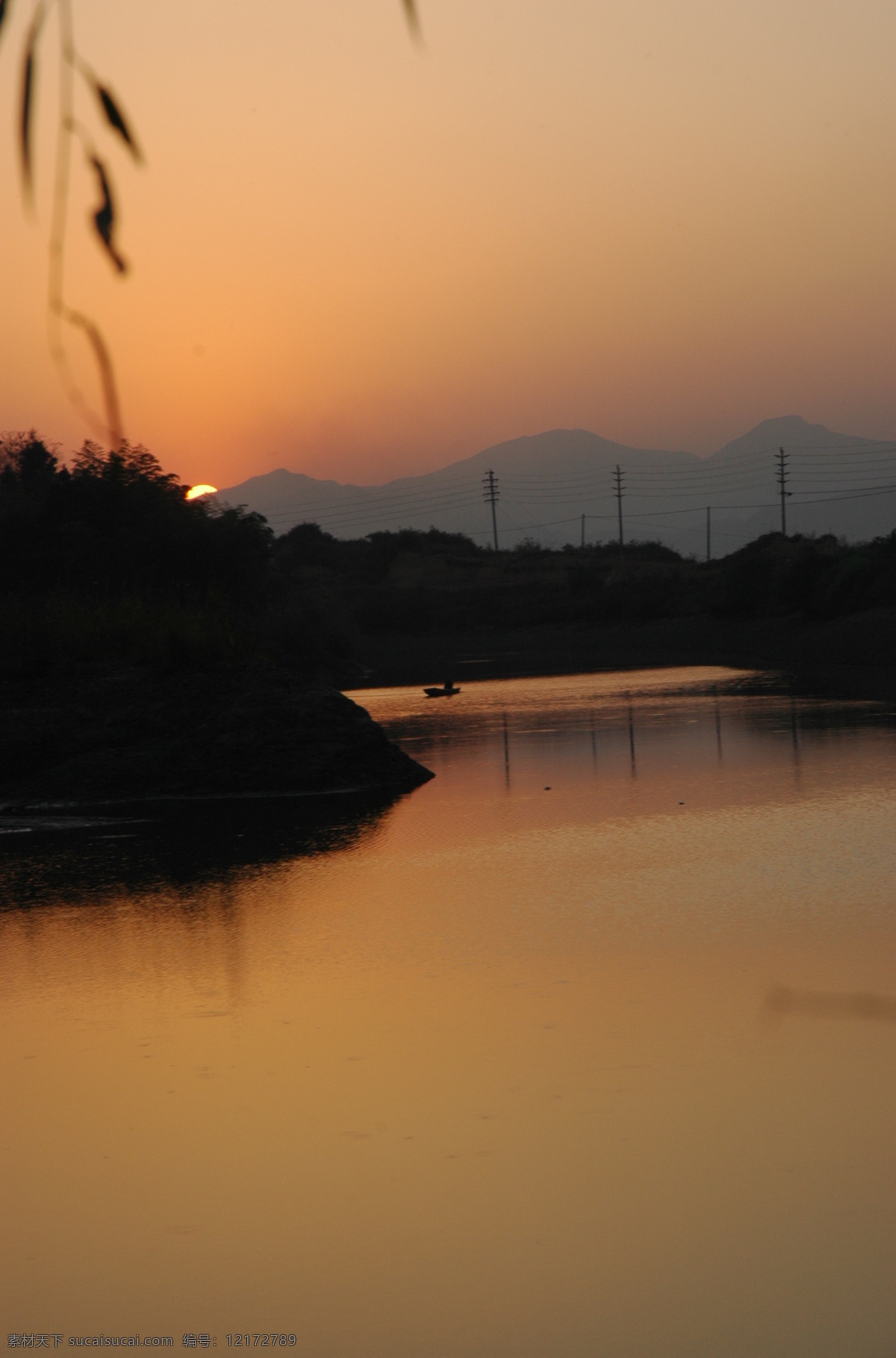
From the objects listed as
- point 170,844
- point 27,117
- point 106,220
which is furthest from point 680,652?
point 27,117

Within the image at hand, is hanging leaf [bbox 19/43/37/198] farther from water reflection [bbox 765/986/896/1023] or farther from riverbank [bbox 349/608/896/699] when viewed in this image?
riverbank [bbox 349/608/896/699]

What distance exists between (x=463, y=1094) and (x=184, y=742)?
9604 mm

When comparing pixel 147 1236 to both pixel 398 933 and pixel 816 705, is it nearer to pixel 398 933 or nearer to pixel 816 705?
pixel 398 933

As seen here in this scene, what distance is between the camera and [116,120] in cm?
221

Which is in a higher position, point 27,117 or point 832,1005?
point 27,117

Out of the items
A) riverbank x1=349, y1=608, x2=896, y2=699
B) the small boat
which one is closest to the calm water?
riverbank x1=349, y1=608, x2=896, y2=699

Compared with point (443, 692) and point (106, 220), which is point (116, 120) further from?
point (443, 692)

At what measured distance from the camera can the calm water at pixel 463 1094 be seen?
13.3 feet

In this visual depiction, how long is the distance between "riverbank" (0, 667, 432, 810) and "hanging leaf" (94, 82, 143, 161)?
12038mm

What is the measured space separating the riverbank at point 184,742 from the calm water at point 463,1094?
3.08m

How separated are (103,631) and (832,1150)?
13.4 meters

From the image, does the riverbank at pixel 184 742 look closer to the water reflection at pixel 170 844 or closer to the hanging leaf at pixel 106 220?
the water reflection at pixel 170 844

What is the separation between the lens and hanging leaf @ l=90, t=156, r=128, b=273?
2.23m

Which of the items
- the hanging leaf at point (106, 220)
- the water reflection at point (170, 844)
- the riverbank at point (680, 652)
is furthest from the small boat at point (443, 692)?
the hanging leaf at point (106, 220)
